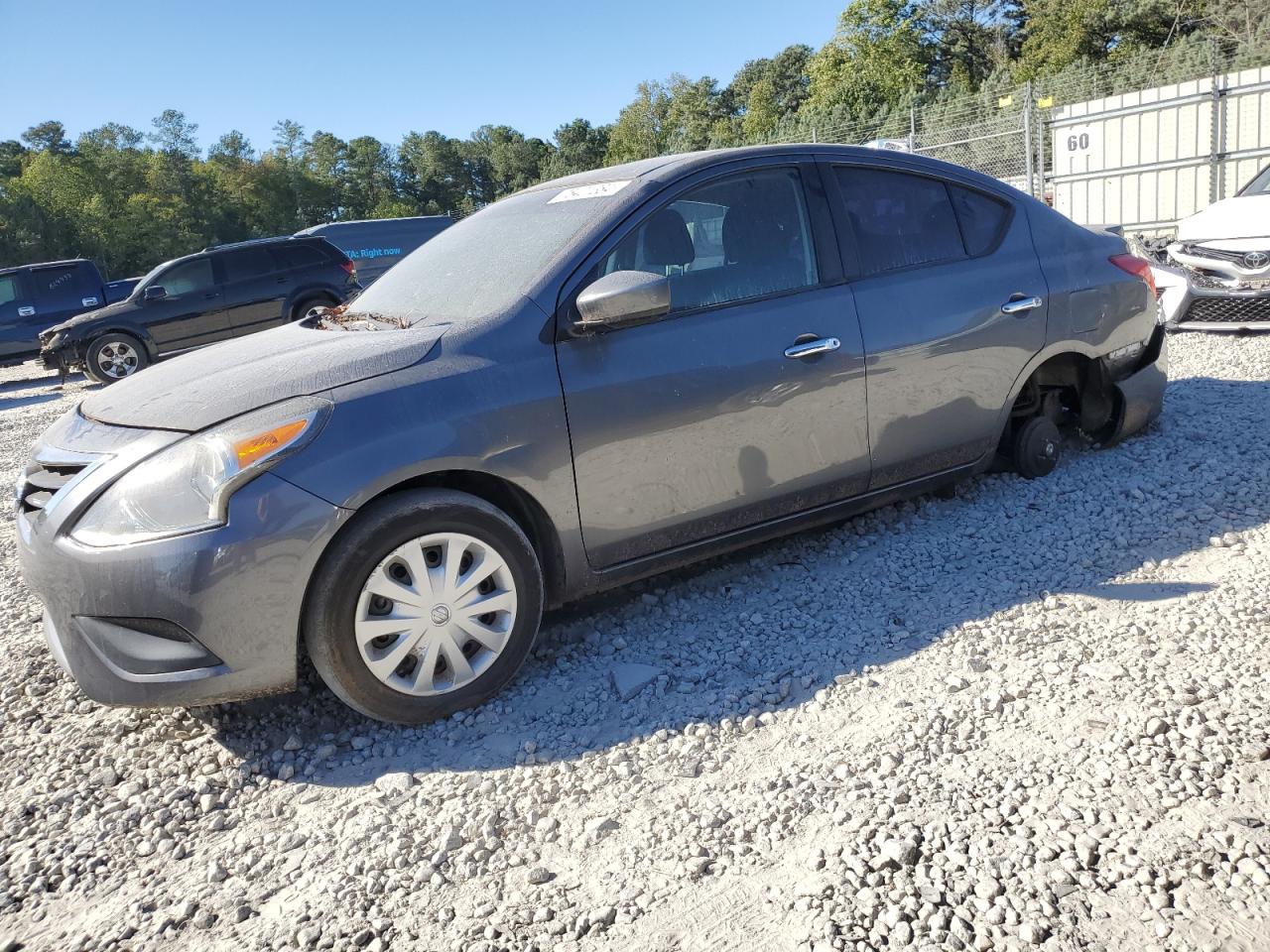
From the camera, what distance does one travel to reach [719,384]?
3373 mm

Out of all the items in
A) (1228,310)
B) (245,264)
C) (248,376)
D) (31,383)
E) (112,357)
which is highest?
(245,264)

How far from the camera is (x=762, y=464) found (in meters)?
3.51

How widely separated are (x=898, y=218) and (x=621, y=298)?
1578 millimetres

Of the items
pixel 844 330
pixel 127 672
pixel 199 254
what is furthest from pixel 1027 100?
pixel 127 672

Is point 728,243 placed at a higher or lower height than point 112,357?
higher

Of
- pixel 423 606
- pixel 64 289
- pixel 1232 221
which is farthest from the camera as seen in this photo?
pixel 64 289

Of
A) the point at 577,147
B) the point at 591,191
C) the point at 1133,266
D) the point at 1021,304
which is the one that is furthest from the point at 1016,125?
the point at 577,147

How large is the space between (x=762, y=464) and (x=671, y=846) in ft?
5.17

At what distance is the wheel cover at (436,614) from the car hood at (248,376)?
0.59m

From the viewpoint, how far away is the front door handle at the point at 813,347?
3.53m

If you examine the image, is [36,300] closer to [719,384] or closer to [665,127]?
[719,384]

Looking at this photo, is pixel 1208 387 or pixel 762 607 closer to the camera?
pixel 762 607

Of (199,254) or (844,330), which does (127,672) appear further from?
(199,254)

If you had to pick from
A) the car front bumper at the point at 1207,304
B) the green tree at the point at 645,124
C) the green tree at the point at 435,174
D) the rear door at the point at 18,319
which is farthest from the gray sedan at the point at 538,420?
the green tree at the point at 435,174
